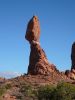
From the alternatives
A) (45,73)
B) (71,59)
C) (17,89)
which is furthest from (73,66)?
(17,89)

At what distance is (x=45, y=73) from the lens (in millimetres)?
86938

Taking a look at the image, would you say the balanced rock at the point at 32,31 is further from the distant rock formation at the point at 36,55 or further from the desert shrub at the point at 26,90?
the desert shrub at the point at 26,90

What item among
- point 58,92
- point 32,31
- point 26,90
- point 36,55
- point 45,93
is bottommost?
point 58,92

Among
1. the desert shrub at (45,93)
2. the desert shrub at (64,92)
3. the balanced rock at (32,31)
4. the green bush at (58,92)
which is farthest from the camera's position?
the balanced rock at (32,31)

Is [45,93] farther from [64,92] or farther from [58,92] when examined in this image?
[64,92]

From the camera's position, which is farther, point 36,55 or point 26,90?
point 36,55

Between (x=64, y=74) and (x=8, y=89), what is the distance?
1297cm

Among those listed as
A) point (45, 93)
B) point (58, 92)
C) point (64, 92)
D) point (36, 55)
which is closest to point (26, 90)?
point (45, 93)

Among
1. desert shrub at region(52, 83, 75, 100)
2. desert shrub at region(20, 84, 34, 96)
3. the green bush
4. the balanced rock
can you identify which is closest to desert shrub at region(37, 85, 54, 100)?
the green bush

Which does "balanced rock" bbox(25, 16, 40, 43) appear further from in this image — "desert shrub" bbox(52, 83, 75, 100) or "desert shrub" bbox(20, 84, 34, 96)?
"desert shrub" bbox(52, 83, 75, 100)

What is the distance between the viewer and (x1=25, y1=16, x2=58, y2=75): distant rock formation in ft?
285

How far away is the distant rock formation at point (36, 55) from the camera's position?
86.9 metres

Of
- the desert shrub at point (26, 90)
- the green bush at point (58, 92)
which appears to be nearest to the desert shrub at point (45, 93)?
the green bush at point (58, 92)

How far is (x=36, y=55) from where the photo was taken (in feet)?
288
